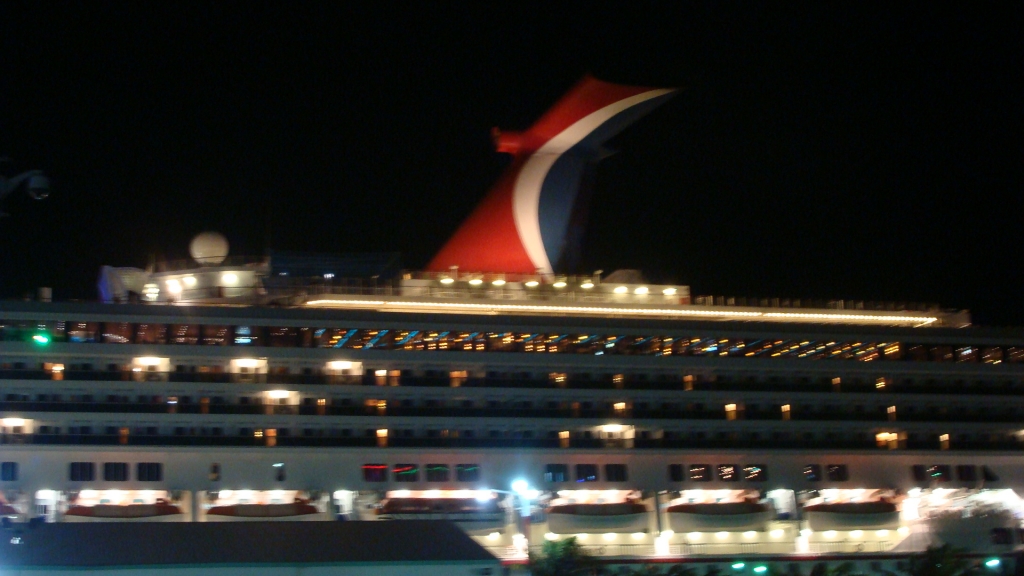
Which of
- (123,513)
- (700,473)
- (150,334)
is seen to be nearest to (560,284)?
(700,473)

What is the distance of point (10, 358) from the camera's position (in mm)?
42781

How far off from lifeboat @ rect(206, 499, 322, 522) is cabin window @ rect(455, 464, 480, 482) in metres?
5.41

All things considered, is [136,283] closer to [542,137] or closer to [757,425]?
[542,137]

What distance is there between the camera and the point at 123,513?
41.0m

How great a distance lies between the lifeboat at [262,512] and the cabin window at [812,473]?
769 inches

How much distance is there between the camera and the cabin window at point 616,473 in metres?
47.3

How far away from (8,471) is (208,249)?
1332 centimetres

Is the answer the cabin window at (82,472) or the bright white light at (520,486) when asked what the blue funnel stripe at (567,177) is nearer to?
the bright white light at (520,486)

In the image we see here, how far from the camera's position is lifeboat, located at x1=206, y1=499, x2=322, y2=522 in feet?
138

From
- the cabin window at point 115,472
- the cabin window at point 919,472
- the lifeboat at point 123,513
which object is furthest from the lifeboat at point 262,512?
the cabin window at point 919,472

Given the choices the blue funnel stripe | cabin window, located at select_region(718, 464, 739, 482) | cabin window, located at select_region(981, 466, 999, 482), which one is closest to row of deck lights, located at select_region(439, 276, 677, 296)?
the blue funnel stripe

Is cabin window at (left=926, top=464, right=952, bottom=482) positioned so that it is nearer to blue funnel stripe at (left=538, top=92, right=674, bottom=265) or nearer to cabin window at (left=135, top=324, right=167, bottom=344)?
blue funnel stripe at (left=538, top=92, right=674, bottom=265)

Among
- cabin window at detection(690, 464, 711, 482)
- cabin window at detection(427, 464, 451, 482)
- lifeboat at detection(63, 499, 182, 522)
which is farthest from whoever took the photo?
cabin window at detection(690, 464, 711, 482)

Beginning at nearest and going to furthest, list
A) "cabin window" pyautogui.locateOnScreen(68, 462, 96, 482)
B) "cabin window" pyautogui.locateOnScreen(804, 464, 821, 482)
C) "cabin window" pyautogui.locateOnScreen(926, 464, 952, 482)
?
"cabin window" pyautogui.locateOnScreen(68, 462, 96, 482) → "cabin window" pyautogui.locateOnScreen(804, 464, 821, 482) → "cabin window" pyautogui.locateOnScreen(926, 464, 952, 482)
